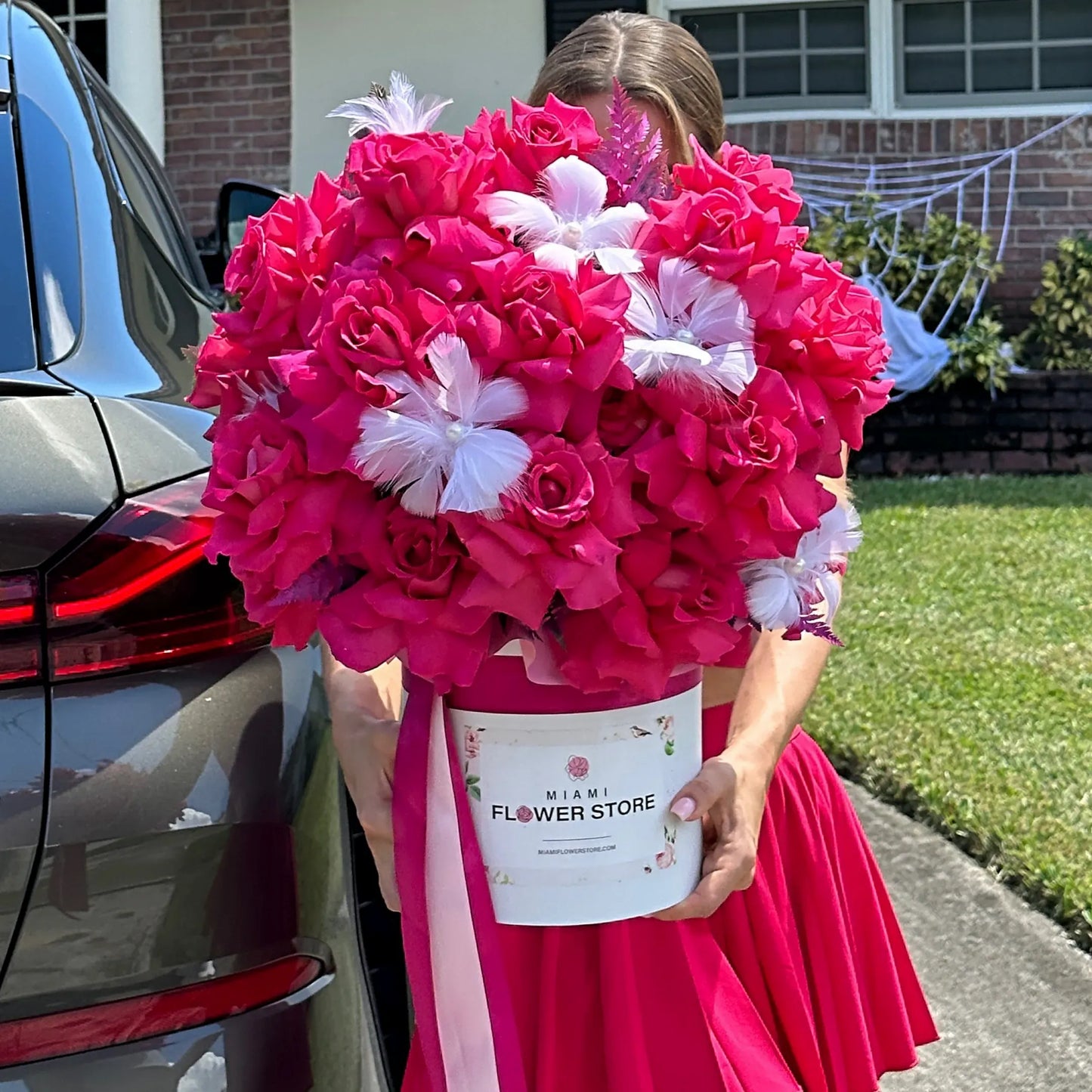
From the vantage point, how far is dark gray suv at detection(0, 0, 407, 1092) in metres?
1.43

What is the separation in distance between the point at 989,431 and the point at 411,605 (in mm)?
7306

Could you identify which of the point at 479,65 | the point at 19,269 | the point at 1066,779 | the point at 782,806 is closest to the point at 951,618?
the point at 1066,779

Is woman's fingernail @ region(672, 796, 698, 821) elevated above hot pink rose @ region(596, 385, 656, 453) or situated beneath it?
situated beneath

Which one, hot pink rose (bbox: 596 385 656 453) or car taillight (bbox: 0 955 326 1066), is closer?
hot pink rose (bbox: 596 385 656 453)

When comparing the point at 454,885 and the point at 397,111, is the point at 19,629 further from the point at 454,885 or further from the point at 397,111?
the point at 397,111

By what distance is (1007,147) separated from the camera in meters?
8.49

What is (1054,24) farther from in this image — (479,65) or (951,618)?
(951,618)

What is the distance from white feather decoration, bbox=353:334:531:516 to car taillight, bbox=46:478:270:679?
0.49 metres

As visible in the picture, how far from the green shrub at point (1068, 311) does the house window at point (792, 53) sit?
182 cm

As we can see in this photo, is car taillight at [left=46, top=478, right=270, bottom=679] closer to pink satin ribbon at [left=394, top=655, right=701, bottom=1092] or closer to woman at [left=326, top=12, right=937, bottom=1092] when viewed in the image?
woman at [left=326, top=12, right=937, bottom=1092]

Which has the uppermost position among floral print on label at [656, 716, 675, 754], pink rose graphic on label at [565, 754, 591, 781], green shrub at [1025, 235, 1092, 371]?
green shrub at [1025, 235, 1092, 371]

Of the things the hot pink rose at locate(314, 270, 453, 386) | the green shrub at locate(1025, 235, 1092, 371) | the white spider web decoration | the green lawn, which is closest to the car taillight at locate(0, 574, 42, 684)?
the hot pink rose at locate(314, 270, 453, 386)

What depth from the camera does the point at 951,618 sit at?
16.5ft

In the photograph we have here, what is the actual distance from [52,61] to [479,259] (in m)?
1.62
